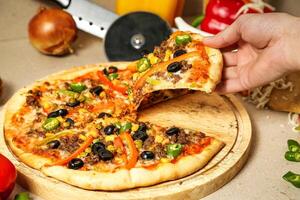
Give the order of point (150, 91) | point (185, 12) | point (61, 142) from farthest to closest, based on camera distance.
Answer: point (185, 12)
point (150, 91)
point (61, 142)

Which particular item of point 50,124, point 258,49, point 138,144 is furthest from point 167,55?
point 50,124

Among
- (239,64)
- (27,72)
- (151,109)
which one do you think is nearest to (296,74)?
(239,64)

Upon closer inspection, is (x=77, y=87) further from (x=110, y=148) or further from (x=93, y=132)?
(x=110, y=148)

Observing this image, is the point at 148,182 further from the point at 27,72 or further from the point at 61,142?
the point at 27,72

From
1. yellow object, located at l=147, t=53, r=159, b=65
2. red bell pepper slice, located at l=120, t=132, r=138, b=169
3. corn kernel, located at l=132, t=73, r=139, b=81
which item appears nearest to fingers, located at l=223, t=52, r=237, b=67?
yellow object, located at l=147, t=53, r=159, b=65

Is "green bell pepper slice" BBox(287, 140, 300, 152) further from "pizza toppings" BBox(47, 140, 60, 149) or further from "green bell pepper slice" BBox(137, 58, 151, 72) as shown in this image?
"pizza toppings" BBox(47, 140, 60, 149)

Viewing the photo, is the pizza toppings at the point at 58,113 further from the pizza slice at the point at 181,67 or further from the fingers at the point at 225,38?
the fingers at the point at 225,38
